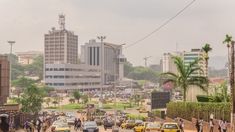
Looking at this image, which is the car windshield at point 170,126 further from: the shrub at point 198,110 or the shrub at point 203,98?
the shrub at point 203,98

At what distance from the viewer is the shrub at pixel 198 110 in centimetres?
3706

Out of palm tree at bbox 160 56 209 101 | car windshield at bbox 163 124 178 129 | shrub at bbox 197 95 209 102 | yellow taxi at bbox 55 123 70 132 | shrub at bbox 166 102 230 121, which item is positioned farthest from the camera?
palm tree at bbox 160 56 209 101

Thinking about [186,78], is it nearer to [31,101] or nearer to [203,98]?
[203,98]

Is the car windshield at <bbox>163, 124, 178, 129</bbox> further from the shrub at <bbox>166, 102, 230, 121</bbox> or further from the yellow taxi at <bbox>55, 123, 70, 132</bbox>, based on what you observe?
the yellow taxi at <bbox>55, 123, 70, 132</bbox>

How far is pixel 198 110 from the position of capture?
43531 millimetres

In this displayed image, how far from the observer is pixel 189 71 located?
4894 centimetres

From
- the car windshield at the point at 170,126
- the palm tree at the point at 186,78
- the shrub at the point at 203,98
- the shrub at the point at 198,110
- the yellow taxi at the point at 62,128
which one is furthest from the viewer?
the palm tree at the point at 186,78

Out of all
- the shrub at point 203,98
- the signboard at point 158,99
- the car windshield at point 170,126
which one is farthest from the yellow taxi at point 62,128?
the signboard at point 158,99

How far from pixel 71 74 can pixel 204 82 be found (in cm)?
14356

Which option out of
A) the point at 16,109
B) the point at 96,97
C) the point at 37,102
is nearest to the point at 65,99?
the point at 96,97

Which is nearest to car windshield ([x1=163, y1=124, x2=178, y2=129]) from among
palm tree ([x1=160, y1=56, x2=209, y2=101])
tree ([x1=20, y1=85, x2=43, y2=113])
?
palm tree ([x1=160, y1=56, x2=209, y2=101])

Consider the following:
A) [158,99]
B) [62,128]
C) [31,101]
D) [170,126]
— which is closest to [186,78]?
[62,128]

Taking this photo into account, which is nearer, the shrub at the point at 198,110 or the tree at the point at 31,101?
the shrub at the point at 198,110

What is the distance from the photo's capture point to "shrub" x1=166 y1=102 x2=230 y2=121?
37.1m
